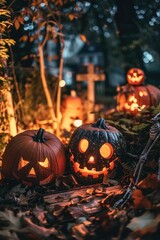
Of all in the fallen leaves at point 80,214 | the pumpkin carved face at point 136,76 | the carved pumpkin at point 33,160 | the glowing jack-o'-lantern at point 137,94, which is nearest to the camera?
the fallen leaves at point 80,214

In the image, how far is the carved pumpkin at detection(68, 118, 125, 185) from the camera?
364 centimetres

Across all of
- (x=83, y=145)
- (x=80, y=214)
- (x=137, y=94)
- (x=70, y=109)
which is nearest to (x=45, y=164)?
(x=83, y=145)

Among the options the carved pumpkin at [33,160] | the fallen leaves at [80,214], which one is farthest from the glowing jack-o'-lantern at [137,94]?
the fallen leaves at [80,214]

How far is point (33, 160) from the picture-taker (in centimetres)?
355

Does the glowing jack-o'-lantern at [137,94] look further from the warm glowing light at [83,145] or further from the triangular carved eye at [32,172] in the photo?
the triangular carved eye at [32,172]

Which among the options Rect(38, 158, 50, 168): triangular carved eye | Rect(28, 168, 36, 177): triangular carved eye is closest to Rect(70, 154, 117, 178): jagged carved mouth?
Rect(38, 158, 50, 168): triangular carved eye

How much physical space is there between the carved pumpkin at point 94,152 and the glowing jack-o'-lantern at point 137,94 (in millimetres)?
2067

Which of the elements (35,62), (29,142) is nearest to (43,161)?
(29,142)

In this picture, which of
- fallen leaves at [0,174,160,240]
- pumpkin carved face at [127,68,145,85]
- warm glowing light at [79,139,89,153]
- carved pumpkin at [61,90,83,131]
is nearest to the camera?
fallen leaves at [0,174,160,240]

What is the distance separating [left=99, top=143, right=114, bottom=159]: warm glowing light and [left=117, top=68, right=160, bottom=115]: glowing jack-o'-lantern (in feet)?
7.02

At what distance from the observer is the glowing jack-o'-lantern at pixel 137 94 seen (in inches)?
224

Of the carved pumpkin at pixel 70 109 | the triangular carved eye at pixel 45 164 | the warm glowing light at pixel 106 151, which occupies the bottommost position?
the triangular carved eye at pixel 45 164

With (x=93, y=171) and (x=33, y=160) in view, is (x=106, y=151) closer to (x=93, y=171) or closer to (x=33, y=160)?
(x=93, y=171)

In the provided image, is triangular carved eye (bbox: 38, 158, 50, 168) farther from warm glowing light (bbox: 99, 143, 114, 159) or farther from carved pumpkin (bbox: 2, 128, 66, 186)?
warm glowing light (bbox: 99, 143, 114, 159)
